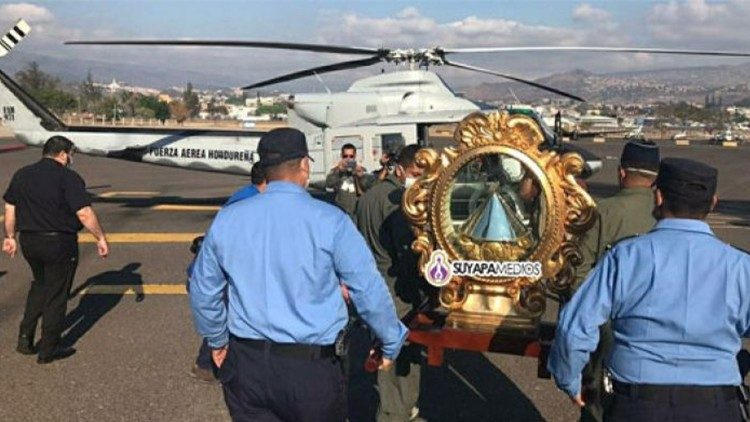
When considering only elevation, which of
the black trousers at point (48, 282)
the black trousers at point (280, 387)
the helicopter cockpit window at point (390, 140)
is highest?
the helicopter cockpit window at point (390, 140)

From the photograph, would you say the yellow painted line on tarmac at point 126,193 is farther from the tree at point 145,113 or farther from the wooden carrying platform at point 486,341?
the tree at point 145,113

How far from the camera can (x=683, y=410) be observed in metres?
2.44

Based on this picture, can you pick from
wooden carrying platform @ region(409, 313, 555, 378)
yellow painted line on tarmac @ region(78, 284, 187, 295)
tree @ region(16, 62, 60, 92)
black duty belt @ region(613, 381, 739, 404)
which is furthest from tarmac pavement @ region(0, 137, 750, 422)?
tree @ region(16, 62, 60, 92)

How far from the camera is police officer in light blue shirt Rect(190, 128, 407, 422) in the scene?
281 cm

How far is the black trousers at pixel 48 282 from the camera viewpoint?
5.79 meters

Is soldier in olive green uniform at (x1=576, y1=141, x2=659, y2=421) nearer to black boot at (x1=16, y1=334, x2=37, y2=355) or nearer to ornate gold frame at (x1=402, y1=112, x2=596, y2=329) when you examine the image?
ornate gold frame at (x1=402, y1=112, x2=596, y2=329)

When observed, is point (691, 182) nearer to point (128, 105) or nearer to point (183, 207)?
point (183, 207)

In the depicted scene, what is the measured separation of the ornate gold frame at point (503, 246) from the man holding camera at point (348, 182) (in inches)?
129

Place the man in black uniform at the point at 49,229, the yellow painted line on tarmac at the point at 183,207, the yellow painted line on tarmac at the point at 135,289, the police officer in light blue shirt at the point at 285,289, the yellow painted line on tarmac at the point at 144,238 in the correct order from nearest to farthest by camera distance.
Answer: the police officer in light blue shirt at the point at 285,289
the man in black uniform at the point at 49,229
the yellow painted line on tarmac at the point at 135,289
the yellow painted line on tarmac at the point at 144,238
the yellow painted line on tarmac at the point at 183,207

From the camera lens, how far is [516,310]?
12.6 feet

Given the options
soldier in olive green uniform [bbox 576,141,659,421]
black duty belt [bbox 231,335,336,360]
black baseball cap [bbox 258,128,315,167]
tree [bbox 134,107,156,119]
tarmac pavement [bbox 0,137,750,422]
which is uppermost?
black baseball cap [bbox 258,128,315,167]

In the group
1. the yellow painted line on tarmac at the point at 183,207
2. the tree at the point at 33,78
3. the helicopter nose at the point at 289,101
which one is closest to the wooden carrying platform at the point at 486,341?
the helicopter nose at the point at 289,101

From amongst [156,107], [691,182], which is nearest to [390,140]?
[691,182]

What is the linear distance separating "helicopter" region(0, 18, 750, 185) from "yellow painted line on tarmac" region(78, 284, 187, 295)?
4.57m
